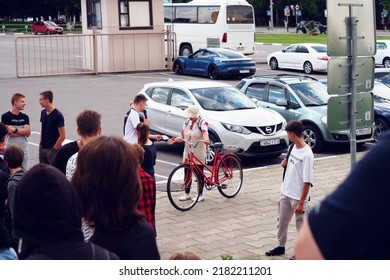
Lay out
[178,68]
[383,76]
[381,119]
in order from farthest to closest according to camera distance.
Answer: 1. [178,68]
2. [383,76]
3. [381,119]

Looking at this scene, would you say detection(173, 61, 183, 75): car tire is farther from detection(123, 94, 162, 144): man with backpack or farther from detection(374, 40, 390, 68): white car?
detection(123, 94, 162, 144): man with backpack

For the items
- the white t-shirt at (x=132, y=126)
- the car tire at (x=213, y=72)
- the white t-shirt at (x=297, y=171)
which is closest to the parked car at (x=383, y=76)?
the car tire at (x=213, y=72)

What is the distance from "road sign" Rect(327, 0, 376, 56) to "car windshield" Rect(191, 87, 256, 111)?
26.8ft

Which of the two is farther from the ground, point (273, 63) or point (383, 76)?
point (273, 63)

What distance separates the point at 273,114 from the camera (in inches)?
631

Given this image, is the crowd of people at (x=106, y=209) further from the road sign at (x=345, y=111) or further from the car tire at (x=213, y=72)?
the car tire at (x=213, y=72)

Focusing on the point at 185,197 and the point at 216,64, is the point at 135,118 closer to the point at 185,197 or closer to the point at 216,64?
the point at 185,197

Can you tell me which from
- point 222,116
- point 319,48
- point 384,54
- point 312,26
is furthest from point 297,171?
point 312,26

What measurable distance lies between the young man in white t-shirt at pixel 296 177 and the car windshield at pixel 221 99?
7.11 meters

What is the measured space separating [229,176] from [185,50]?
1146 inches

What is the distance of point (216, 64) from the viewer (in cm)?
3180

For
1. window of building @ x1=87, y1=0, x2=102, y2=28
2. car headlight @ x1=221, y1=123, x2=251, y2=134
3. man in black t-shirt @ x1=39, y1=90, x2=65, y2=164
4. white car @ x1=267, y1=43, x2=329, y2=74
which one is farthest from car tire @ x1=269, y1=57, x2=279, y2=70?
man in black t-shirt @ x1=39, y1=90, x2=65, y2=164

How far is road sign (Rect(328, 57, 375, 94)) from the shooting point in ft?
25.4

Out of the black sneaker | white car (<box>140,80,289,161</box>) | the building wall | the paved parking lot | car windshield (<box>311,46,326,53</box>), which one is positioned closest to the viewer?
the black sneaker
